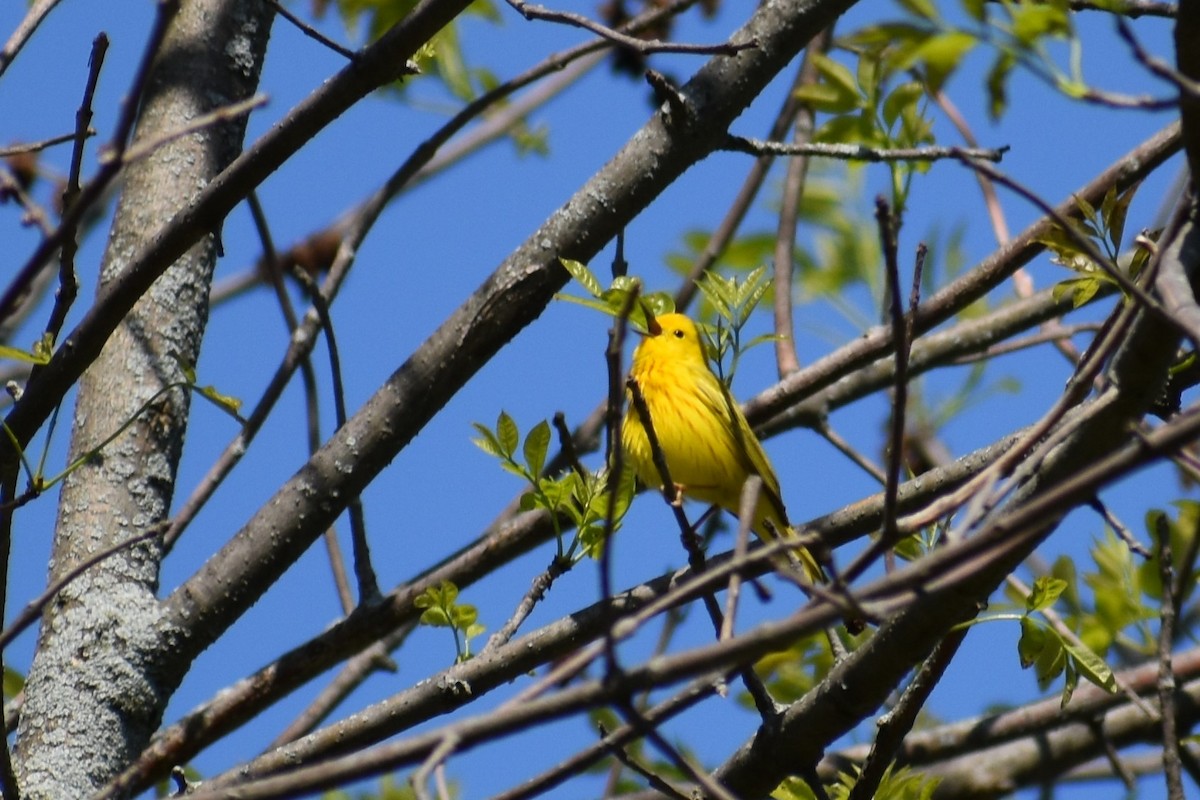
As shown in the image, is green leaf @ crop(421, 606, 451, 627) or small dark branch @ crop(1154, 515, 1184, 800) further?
green leaf @ crop(421, 606, 451, 627)

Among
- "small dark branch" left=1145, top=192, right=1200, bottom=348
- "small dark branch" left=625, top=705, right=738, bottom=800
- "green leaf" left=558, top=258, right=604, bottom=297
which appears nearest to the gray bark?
"green leaf" left=558, top=258, right=604, bottom=297

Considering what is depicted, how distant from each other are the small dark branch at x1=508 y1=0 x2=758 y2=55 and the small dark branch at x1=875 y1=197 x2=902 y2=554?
3.69 ft

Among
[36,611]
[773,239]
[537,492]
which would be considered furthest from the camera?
[773,239]

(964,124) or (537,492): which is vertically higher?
(964,124)

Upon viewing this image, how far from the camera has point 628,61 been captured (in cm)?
562

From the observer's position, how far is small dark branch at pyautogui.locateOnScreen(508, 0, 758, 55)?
2525 millimetres

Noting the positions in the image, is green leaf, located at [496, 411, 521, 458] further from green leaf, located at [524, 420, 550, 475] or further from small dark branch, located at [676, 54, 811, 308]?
small dark branch, located at [676, 54, 811, 308]

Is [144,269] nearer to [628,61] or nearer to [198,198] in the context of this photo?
[198,198]

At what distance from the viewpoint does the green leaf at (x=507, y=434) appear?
9.17 ft

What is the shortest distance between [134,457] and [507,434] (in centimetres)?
103

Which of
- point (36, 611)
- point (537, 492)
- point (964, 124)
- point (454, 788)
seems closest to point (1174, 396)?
point (537, 492)

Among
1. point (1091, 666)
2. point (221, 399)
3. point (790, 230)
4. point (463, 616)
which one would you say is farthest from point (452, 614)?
point (790, 230)

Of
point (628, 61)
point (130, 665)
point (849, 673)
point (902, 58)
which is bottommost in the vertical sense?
point (849, 673)

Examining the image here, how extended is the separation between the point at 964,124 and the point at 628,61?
1.43 metres
